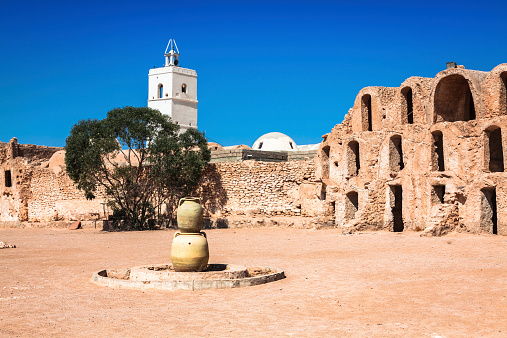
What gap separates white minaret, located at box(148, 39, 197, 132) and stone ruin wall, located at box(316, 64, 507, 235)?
1803 inches

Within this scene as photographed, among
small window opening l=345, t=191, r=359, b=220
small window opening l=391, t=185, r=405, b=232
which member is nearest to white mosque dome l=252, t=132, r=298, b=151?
small window opening l=345, t=191, r=359, b=220

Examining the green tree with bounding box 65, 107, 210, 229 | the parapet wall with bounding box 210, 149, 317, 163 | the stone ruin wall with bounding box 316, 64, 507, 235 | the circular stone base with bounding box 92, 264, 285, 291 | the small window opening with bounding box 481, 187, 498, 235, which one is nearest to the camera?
the circular stone base with bounding box 92, 264, 285, 291

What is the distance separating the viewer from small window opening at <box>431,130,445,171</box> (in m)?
20.1

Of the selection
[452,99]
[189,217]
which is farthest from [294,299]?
[452,99]

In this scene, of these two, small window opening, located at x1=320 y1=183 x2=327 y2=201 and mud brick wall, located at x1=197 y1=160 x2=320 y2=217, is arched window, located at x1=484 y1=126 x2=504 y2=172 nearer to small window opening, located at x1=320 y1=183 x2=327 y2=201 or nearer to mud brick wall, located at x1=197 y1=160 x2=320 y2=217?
small window opening, located at x1=320 y1=183 x2=327 y2=201

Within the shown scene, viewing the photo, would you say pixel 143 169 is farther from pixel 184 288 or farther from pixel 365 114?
pixel 184 288

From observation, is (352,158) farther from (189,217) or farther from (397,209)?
(189,217)

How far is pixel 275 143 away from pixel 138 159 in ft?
68.5

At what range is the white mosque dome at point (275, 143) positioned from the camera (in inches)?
1819

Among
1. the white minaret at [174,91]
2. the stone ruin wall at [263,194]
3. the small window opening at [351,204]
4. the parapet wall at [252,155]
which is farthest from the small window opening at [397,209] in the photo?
the white minaret at [174,91]

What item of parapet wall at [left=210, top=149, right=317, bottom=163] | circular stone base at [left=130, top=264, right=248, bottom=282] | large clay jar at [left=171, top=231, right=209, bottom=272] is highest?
parapet wall at [left=210, top=149, right=317, bottom=163]

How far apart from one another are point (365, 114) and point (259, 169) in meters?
6.52

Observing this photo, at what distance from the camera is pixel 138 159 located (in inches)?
1069

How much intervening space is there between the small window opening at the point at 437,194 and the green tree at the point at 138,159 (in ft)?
39.4
